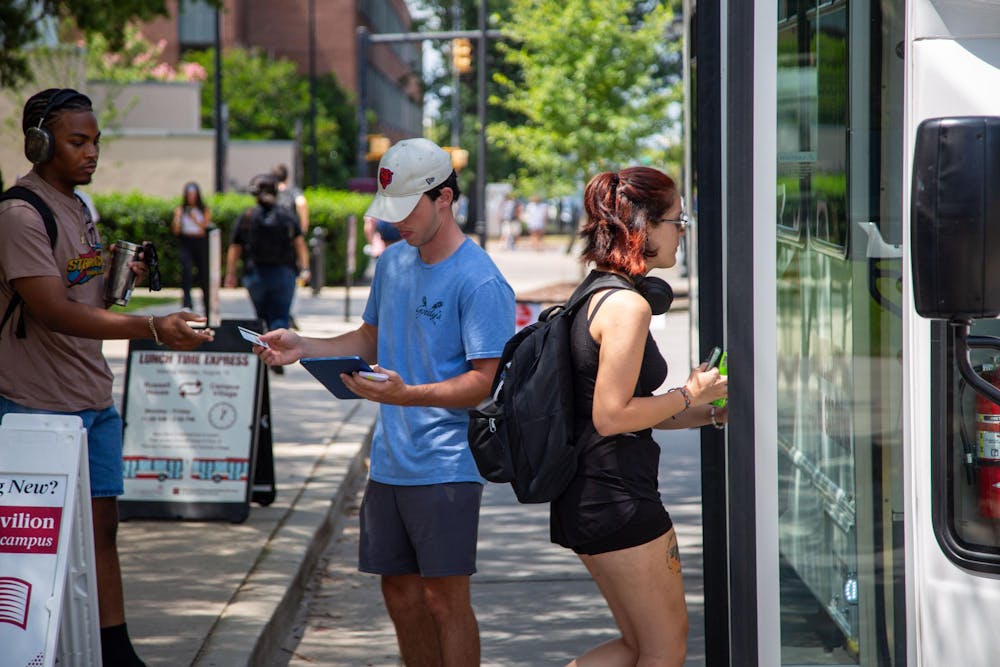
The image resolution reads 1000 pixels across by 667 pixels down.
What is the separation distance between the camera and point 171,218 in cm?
2588

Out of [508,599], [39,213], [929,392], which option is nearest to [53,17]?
[508,599]

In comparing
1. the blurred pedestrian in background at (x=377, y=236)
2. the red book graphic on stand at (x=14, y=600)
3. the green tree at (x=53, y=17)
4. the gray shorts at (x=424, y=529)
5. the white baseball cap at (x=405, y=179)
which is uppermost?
the green tree at (x=53, y=17)

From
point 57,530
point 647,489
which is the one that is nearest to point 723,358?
point 647,489

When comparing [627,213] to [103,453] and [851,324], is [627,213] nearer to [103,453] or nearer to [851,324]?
[851,324]

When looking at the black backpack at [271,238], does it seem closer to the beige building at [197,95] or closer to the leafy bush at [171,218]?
the beige building at [197,95]

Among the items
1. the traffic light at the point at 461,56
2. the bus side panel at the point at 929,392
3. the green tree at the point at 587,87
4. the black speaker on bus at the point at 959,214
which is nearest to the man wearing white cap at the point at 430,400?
the bus side panel at the point at 929,392

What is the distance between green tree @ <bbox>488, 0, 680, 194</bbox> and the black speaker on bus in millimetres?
23997

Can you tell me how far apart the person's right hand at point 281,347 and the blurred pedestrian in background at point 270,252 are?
8314mm

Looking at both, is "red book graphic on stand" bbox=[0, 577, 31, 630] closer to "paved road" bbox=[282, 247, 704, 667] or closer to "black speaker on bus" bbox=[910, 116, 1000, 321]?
"paved road" bbox=[282, 247, 704, 667]

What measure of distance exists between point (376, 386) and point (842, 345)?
1.26 metres

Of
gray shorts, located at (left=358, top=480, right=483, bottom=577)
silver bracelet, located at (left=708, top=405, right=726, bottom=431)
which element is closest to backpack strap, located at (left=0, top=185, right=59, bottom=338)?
gray shorts, located at (left=358, top=480, right=483, bottom=577)

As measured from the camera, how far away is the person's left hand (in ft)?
12.3

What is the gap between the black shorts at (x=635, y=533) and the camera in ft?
11.5

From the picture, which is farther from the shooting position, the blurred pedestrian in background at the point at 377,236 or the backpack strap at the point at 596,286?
the blurred pedestrian in background at the point at 377,236
